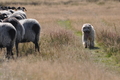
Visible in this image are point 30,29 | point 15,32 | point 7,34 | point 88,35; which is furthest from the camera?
point 88,35

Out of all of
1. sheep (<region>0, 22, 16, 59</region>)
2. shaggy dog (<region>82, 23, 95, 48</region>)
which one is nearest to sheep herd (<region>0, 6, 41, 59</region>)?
sheep (<region>0, 22, 16, 59</region>)

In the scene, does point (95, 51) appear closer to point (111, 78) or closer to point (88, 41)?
point (88, 41)

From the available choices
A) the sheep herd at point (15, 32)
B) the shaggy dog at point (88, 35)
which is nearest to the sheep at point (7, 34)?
the sheep herd at point (15, 32)

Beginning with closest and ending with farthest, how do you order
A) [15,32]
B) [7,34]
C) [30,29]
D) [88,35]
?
1. [7,34]
2. [15,32]
3. [30,29]
4. [88,35]

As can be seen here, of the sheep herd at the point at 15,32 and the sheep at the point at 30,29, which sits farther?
the sheep at the point at 30,29

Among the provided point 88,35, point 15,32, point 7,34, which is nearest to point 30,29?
point 15,32

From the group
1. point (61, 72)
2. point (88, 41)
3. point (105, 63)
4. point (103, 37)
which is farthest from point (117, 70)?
point (103, 37)

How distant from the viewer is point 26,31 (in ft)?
45.0

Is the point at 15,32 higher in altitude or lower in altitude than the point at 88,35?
higher

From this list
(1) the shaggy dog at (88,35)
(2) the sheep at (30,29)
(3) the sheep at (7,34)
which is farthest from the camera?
(1) the shaggy dog at (88,35)

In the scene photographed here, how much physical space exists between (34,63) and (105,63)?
9.83 feet

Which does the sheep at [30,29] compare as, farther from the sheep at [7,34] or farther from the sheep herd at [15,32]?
the sheep at [7,34]

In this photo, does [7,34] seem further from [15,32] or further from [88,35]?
[88,35]

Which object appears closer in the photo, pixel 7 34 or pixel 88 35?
pixel 7 34
